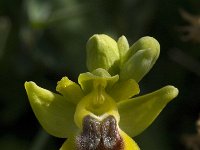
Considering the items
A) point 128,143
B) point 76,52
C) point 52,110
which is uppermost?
point 52,110

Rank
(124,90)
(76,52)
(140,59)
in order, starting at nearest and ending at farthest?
(140,59), (124,90), (76,52)

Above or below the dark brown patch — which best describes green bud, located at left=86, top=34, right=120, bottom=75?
above

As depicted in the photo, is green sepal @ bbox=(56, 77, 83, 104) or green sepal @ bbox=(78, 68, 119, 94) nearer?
green sepal @ bbox=(78, 68, 119, 94)

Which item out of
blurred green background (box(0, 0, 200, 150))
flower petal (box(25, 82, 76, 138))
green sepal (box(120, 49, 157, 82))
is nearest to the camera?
green sepal (box(120, 49, 157, 82))

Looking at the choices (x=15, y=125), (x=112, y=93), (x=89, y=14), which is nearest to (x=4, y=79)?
(x=15, y=125)

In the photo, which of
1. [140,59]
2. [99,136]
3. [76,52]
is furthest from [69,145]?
[76,52]

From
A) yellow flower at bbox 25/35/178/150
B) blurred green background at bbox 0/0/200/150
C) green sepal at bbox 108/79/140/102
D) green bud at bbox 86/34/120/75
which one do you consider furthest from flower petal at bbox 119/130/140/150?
blurred green background at bbox 0/0/200/150

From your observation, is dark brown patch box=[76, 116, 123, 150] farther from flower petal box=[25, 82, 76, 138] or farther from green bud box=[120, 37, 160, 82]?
green bud box=[120, 37, 160, 82]

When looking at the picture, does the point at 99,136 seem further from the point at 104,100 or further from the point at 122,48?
the point at 122,48
